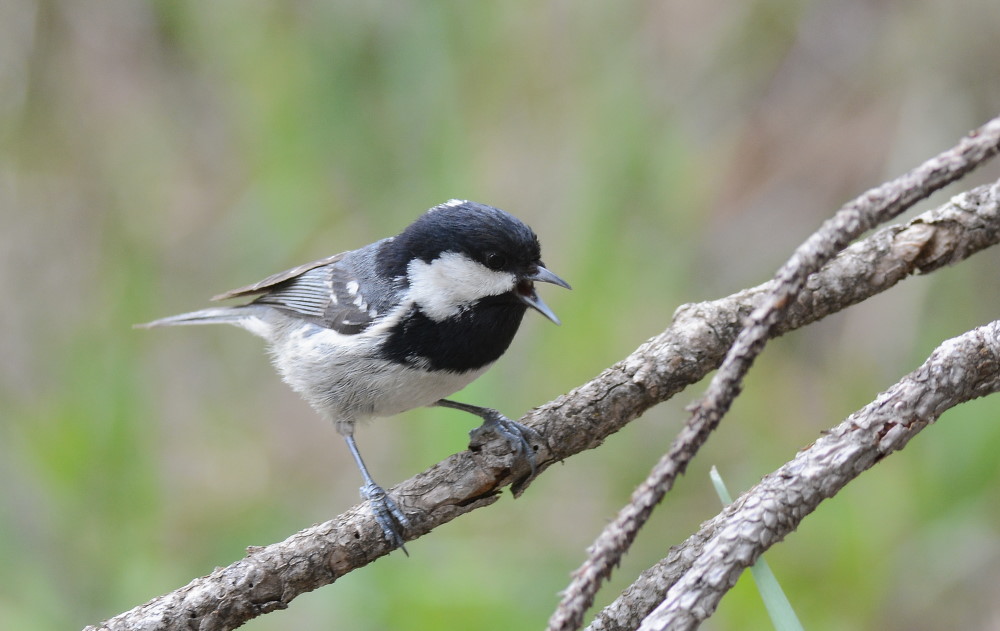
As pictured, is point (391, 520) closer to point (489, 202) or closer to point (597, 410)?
point (597, 410)

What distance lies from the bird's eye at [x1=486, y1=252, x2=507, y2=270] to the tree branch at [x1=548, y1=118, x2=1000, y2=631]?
95cm

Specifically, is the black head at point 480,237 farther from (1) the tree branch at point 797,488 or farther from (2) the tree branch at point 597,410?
(1) the tree branch at point 797,488

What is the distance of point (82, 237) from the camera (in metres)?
3.42

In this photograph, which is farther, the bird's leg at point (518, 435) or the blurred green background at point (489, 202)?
the blurred green background at point (489, 202)

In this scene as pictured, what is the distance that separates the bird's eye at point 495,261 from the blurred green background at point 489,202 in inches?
16.1

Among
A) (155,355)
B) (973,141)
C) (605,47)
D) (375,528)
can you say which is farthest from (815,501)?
(155,355)

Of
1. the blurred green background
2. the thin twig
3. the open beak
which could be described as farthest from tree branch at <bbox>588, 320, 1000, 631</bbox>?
the blurred green background

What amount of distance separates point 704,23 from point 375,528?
2.33 metres

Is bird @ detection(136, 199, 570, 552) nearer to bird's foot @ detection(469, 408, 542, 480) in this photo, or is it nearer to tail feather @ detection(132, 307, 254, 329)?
→ bird's foot @ detection(469, 408, 542, 480)

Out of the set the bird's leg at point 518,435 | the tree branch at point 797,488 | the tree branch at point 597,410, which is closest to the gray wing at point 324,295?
the bird's leg at point 518,435

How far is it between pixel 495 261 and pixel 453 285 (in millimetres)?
117

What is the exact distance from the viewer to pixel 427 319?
200cm

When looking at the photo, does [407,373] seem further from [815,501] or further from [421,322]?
[815,501]

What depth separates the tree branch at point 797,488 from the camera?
2.97 feet
